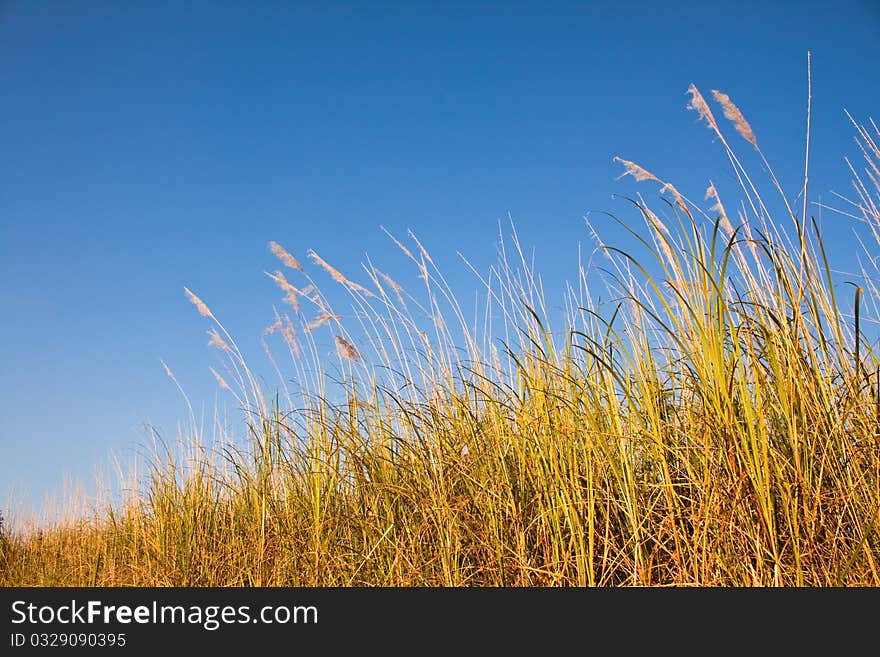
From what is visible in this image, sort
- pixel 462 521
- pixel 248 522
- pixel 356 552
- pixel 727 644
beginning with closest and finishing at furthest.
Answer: pixel 727 644
pixel 462 521
pixel 356 552
pixel 248 522

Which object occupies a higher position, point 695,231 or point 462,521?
point 695,231

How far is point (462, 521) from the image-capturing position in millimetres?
2506

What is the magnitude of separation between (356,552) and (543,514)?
115 cm

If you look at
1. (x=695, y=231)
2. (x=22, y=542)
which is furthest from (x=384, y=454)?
(x=22, y=542)

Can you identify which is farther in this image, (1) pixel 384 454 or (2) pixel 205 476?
(2) pixel 205 476

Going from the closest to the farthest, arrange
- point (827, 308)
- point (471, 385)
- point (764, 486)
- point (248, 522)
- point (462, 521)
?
point (764, 486)
point (827, 308)
point (462, 521)
point (471, 385)
point (248, 522)

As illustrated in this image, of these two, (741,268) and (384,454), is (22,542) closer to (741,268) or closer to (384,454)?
(384,454)

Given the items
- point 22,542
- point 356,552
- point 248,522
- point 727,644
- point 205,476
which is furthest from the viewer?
point 22,542

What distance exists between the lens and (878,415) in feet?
5.89

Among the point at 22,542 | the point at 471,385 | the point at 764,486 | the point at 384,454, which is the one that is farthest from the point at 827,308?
the point at 22,542

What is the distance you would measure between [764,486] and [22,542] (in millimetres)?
9716

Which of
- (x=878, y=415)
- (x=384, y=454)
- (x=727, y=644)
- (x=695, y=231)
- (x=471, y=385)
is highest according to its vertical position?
(x=695, y=231)

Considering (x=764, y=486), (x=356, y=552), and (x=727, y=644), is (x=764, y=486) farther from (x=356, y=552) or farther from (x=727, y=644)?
(x=356, y=552)

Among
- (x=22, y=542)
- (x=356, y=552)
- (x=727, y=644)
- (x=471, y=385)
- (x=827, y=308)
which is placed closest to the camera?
(x=727, y=644)
